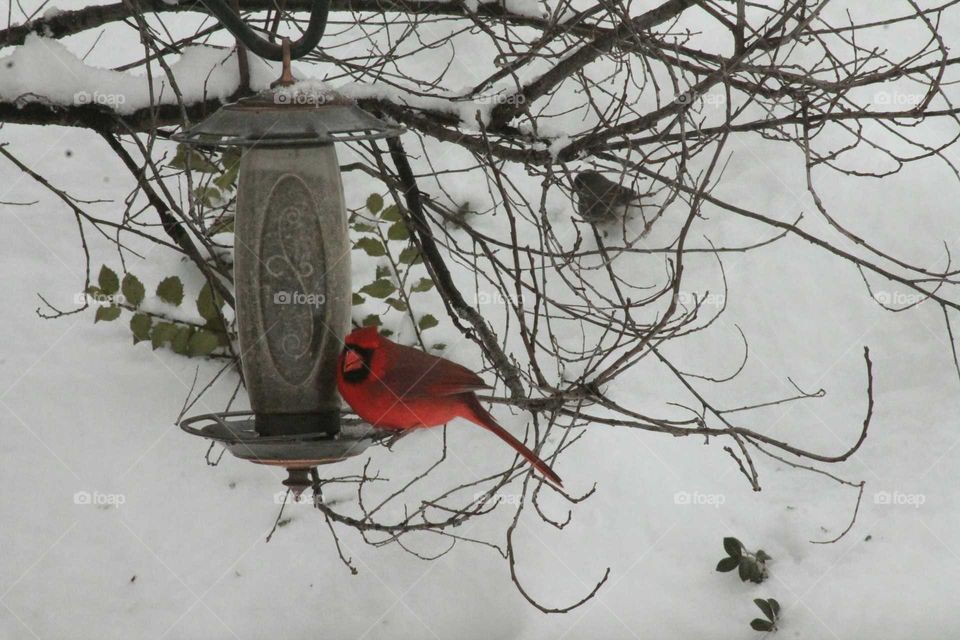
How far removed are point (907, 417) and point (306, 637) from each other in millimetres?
3427

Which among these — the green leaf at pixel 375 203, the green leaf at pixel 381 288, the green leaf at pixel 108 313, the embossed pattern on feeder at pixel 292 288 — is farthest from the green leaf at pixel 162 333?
the embossed pattern on feeder at pixel 292 288

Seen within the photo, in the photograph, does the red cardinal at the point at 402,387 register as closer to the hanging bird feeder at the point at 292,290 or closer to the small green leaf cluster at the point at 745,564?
the hanging bird feeder at the point at 292,290

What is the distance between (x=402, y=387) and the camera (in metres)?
3.25

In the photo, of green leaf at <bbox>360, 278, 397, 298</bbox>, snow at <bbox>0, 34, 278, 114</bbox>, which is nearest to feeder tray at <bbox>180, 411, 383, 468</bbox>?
snow at <bbox>0, 34, 278, 114</bbox>

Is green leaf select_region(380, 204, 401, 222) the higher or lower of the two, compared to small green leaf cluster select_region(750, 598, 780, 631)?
higher

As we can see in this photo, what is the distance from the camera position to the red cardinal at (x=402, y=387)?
3.12 metres

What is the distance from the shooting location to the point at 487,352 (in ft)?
11.4

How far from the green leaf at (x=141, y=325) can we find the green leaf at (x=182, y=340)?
127 mm

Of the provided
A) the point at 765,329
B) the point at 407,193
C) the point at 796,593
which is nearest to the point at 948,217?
the point at 765,329

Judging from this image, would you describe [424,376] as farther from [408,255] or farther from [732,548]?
[732,548]

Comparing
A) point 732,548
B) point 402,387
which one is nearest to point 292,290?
point 402,387

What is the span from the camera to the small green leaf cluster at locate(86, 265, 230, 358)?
4668 millimetres

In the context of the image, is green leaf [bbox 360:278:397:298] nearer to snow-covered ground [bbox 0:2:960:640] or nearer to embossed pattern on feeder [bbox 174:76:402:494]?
snow-covered ground [bbox 0:2:960:640]

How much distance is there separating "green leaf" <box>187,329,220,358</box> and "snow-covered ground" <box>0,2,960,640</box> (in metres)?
0.24
